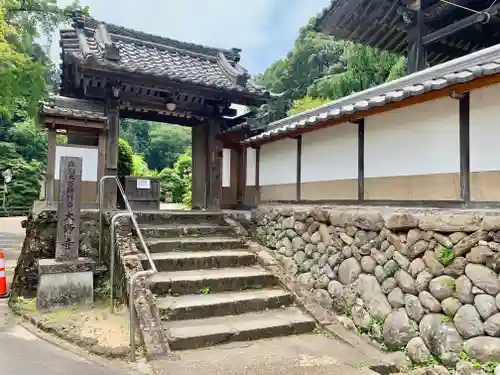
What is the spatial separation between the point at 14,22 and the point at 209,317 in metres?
12.9

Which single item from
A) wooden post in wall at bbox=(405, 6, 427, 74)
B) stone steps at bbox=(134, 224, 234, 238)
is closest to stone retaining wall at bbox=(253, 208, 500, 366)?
stone steps at bbox=(134, 224, 234, 238)

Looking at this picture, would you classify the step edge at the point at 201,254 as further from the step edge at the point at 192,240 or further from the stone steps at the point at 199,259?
the step edge at the point at 192,240

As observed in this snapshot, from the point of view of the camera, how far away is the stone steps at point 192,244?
22.3ft

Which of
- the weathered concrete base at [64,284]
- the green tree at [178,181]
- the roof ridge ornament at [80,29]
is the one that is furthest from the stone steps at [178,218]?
the green tree at [178,181]

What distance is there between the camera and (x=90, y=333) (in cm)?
493

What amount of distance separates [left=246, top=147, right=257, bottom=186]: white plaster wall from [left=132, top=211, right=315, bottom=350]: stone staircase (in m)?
1.97

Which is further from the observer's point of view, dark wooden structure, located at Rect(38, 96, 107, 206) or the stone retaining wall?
dark wooden structure, located at Rect(38, 96, 107, 206)

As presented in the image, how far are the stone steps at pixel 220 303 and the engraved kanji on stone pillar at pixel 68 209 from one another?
1.89 metres

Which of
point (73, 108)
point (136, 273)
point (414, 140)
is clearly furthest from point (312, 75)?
point (136, 273)

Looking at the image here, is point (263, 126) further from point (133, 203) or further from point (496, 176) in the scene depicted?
point (496, 176)

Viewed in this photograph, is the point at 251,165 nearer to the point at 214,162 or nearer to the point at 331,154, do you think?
the point at 214,162

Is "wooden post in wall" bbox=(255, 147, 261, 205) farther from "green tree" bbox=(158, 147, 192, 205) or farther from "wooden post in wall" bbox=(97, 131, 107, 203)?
"green tree" bbox=(158, 147, 192, 205)

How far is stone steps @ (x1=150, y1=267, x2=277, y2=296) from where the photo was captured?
226 inches

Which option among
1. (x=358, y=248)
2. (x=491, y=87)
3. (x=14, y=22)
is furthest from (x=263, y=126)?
(x=14, y=22)
